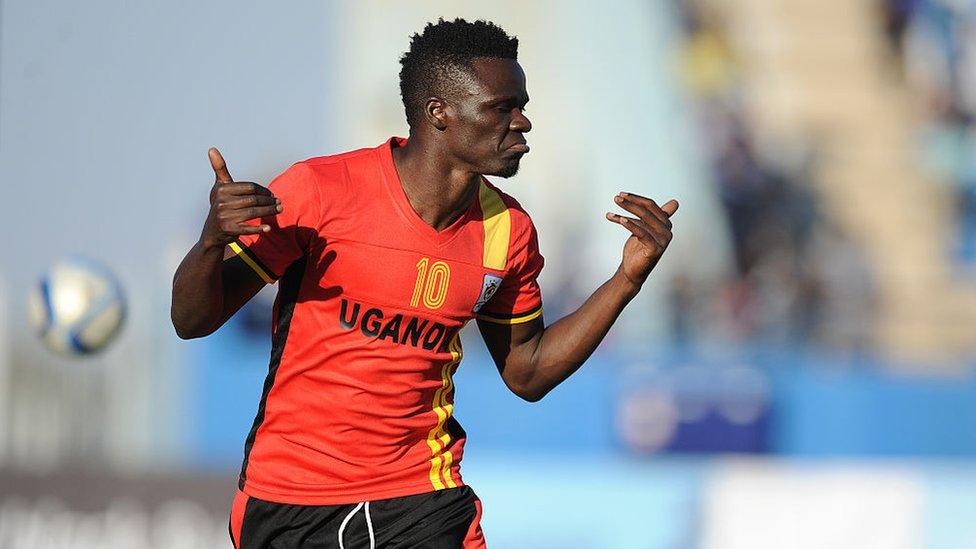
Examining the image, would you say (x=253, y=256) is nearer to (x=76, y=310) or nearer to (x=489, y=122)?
(x=489, y=122)

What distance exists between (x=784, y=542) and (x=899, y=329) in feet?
22.1

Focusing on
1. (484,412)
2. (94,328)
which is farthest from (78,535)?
(484,412)

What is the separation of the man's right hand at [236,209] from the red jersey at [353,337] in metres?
0.35

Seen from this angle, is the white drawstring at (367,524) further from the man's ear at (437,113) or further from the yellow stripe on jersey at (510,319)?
the man's ear at (437,113)

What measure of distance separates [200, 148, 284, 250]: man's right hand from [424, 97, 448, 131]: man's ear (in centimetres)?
70

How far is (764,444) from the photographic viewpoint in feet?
34.7

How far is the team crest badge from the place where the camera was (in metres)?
4.35

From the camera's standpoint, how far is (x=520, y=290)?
455 centimetres

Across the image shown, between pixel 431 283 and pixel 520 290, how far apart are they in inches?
17.3

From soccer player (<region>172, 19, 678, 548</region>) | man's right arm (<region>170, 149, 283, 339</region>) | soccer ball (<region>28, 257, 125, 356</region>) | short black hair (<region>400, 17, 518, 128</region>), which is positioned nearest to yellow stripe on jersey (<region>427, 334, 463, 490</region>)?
soccer player (<region>172, 19, 678, 548</region>)

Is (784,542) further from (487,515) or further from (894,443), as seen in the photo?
(894,443)

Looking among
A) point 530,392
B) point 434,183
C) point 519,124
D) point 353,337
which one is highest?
point 519,124

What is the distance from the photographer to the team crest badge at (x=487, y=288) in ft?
14.3

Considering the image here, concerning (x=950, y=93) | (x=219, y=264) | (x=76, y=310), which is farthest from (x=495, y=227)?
(x=950, y=93)
